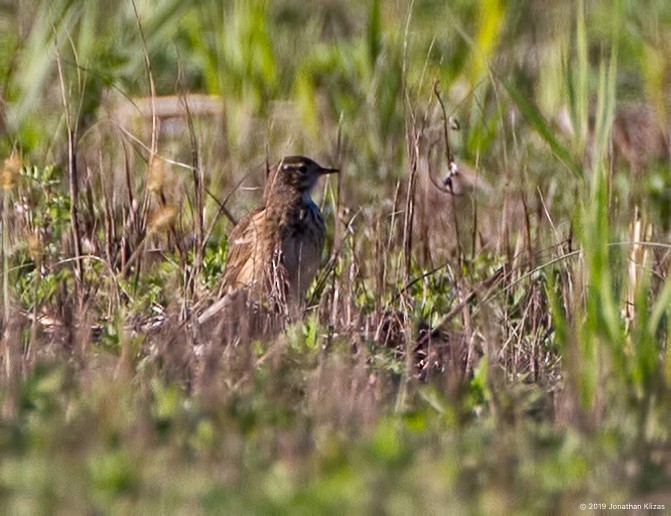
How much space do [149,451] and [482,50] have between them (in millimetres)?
5930

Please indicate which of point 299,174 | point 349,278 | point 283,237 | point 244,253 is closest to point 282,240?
point 283,237

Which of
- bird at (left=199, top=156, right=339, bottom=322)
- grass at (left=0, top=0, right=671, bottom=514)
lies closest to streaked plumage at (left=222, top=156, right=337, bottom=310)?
bird at (left=199, top=156, right=339, bottom=322)

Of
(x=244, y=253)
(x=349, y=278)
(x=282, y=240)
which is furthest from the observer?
(x=282, y=240)

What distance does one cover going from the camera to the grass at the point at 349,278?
3855mm

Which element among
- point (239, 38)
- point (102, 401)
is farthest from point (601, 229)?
point (239, 38)

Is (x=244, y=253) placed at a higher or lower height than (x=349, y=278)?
higher

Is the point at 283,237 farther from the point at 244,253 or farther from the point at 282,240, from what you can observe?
the point at 244,253

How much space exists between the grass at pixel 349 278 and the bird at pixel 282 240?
141 mm

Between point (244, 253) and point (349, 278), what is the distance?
770 mm

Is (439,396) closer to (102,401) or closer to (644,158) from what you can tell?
(102,401)

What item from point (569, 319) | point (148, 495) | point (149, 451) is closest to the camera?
point (148, 495)

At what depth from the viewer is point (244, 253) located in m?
7.18

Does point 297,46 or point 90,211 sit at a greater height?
point 297,46

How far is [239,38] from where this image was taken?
385 inches
